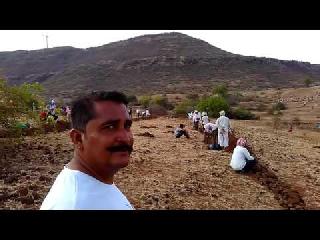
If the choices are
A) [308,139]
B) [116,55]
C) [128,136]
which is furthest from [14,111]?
[116,55]

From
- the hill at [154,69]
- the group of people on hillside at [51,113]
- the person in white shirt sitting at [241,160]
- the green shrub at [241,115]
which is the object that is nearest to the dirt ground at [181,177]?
the person in white shirt sitting at [241,160]

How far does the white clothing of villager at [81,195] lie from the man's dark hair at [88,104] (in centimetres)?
21

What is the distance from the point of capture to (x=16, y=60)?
83.8 m

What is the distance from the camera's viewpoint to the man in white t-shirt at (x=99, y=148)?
1984 millimetres

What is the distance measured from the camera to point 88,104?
2.10 meters

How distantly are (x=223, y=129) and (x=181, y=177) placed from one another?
14.7 feet

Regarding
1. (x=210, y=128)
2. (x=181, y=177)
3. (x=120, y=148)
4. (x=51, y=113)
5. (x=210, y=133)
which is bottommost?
(x=181, y=177)

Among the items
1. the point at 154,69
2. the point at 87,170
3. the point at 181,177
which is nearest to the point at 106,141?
the point at 87,170

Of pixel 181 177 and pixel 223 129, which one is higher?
pixel 223 129

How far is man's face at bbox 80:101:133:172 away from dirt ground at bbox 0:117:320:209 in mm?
5648

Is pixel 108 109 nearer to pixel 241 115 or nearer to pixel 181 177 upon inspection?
pixel 181 177

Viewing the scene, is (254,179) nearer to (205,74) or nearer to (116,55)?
(205,74)

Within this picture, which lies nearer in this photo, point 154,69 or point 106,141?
point 106,141
